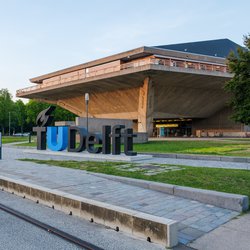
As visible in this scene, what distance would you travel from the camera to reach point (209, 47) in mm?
54500

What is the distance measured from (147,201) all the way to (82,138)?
40.1 feet

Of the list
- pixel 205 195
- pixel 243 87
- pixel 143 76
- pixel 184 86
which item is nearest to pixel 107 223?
pixel 205 195

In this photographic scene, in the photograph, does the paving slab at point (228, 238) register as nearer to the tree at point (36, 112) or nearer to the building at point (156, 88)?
the building at point (156, 88)

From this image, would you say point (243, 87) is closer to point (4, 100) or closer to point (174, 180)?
point (174, 180)

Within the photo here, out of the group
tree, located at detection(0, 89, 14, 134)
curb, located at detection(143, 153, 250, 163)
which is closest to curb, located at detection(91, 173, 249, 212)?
curb, located at detection(143, 153, 250, 163)

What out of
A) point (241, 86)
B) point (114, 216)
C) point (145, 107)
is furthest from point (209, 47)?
point (114, 216)

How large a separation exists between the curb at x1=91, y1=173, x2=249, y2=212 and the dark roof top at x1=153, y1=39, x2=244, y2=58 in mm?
43313

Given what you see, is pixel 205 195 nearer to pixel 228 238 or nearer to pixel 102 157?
pixel 228 238

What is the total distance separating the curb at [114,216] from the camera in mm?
4637

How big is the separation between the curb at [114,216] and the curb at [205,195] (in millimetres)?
2156

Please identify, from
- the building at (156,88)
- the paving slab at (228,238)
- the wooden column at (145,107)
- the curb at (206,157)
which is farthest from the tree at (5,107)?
the paving slab at (228,238)

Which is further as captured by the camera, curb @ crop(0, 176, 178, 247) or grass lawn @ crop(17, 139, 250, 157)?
grass lawn @ crop(17, 139, 250, 157)

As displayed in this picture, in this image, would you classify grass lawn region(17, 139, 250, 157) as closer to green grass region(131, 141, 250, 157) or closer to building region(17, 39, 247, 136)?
green grass region(131, 141, 250, 157)

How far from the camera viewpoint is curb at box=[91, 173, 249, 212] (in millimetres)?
6266
